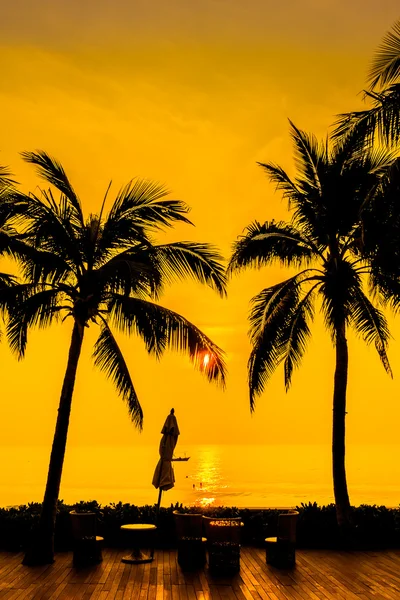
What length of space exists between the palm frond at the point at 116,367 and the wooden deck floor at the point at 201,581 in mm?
2720

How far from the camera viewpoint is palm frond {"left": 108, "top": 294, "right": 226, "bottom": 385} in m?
13.6

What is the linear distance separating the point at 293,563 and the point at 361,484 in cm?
10673

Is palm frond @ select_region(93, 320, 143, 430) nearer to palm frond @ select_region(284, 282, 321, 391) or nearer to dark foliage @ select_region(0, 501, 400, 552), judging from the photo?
dark foliage @ select_region(0, 501, 400, 552)

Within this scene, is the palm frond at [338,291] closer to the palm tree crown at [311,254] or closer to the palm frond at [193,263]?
the palm tree crown at [311,254]

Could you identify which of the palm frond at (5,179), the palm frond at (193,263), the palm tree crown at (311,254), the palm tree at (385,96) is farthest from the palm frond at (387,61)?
the palm frond at (5,179)

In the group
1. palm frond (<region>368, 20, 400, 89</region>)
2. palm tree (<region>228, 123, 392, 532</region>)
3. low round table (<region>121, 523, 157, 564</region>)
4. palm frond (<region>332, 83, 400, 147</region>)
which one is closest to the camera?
palm frond (<region>332, 83, 400, 147</region>)

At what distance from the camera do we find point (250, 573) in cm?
1162

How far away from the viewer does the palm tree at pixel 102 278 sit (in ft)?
43.1

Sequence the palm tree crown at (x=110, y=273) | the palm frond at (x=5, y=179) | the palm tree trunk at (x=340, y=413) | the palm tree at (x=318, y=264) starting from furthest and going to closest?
the palm tree at (x=318, y=264) < the palm tree trunk at (x=340, y=413) < the palm frond at (x=5, y=179) < the palm tree crown at (x=110, y=273)

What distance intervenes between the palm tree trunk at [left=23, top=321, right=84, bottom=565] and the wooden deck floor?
284 mm

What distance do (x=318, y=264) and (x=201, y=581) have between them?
7581mm

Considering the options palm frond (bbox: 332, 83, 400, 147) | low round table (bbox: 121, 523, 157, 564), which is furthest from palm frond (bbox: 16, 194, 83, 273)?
palm frond (bbox: 332, 83, 400, 147)

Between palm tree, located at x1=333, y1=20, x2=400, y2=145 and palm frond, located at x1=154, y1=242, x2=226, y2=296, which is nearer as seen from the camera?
palm tree, located at x1=333, y1=20, x2=400, y2=145

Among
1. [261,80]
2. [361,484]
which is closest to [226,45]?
[261,80]
